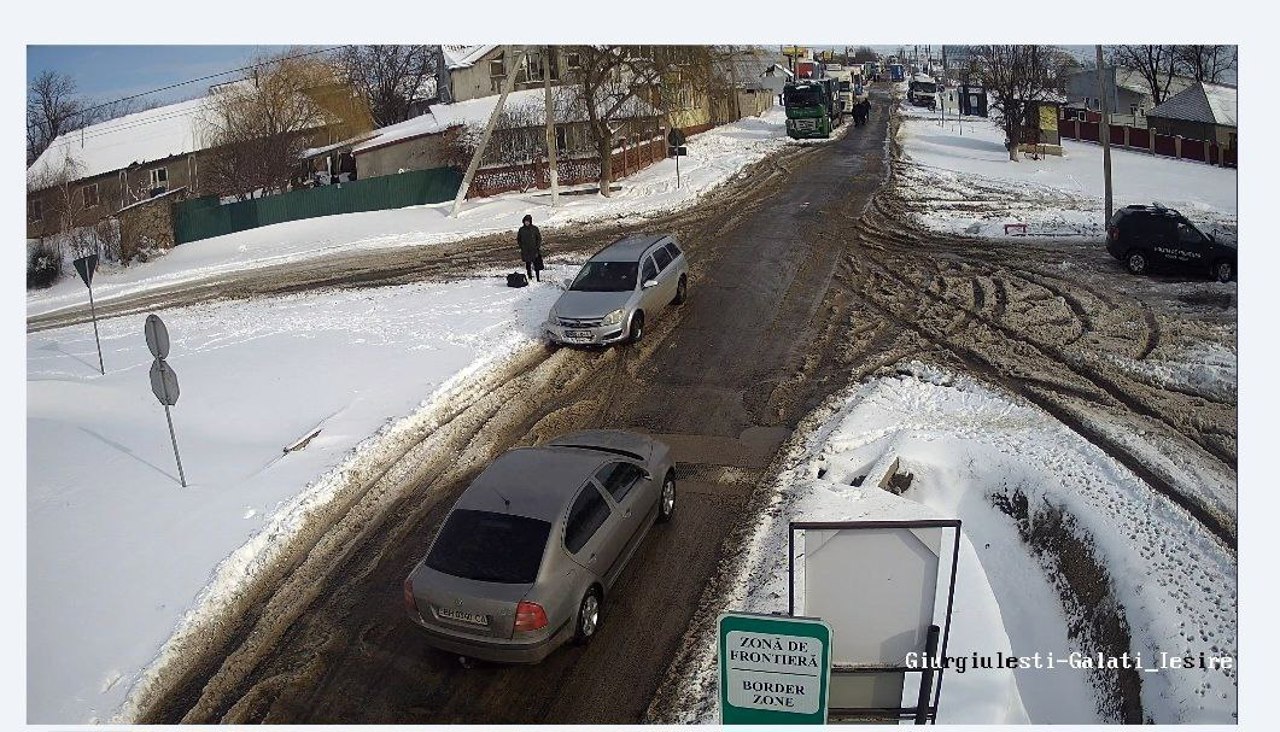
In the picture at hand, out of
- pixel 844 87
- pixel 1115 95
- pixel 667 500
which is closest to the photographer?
pixel 667 500

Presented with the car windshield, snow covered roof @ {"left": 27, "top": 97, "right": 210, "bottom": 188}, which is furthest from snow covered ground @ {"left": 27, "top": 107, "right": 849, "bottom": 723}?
snow covered roof @ {"left": 27, "top": 97, "right": 210, "bottom": 188}

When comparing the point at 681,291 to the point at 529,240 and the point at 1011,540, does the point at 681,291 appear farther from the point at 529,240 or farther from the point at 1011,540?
the point at 1011,540

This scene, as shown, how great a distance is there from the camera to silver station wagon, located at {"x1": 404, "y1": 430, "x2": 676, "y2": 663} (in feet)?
26.6

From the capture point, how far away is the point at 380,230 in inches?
1233

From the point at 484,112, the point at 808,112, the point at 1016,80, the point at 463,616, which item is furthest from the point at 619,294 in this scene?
the point at 808,112

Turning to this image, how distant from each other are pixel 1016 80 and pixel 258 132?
1075 inches

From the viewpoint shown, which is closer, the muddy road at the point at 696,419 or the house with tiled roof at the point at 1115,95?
the muddy road at the point at 696,419

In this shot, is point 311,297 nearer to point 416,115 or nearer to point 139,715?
point 139,715

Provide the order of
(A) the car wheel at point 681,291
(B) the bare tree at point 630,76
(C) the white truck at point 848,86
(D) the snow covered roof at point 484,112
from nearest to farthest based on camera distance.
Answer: (A) the car wheel at point 681,291 → (B) the bare tree at point 630,76 → (D) the snow covered roof at point 484,112 → (C) the white truck at point 848,86

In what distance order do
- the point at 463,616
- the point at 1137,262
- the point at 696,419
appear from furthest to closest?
the point at 1137,262
the point at 696,419
the point at 463,616

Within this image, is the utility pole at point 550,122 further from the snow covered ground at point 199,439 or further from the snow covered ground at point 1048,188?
the snow covered ground at point 1048,188

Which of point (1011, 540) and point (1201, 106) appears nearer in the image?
point (1011, 540)

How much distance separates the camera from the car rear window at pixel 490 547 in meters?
8.34

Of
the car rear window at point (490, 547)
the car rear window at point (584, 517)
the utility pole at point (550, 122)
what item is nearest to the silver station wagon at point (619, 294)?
the car rear window at point (584, 517)
